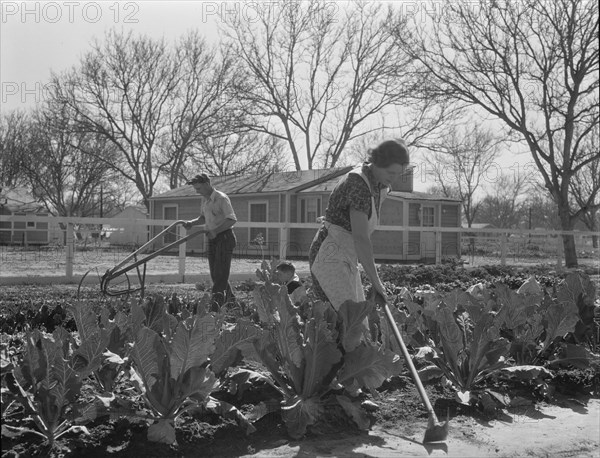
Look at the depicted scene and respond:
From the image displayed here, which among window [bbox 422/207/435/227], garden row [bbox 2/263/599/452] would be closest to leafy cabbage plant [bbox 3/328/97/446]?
garden row [bbox 2/263/599/452]

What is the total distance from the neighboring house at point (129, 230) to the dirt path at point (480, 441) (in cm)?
1121

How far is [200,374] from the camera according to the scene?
3416mm

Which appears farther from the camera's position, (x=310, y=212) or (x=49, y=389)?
(x=310, y=212)

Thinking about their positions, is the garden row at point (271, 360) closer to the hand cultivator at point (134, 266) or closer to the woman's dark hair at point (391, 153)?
the woman's dark hair at point (391, 153)

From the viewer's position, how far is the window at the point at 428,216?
30484 millimetres

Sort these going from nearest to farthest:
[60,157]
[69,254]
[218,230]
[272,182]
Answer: [218,230], [69,254], [272,182], [60,157]

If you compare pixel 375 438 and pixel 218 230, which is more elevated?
pixel 218 230

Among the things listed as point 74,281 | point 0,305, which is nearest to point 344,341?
point 0,305

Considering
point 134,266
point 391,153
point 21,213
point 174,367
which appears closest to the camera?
point 174,367

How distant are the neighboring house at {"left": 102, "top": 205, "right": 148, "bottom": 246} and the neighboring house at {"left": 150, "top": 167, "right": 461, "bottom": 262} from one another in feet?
13.9

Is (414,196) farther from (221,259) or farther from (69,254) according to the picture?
(221,259)

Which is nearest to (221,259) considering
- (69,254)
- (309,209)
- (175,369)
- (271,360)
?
(271,360)

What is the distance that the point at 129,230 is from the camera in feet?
Answer: 145

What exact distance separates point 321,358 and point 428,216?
90.0ft
